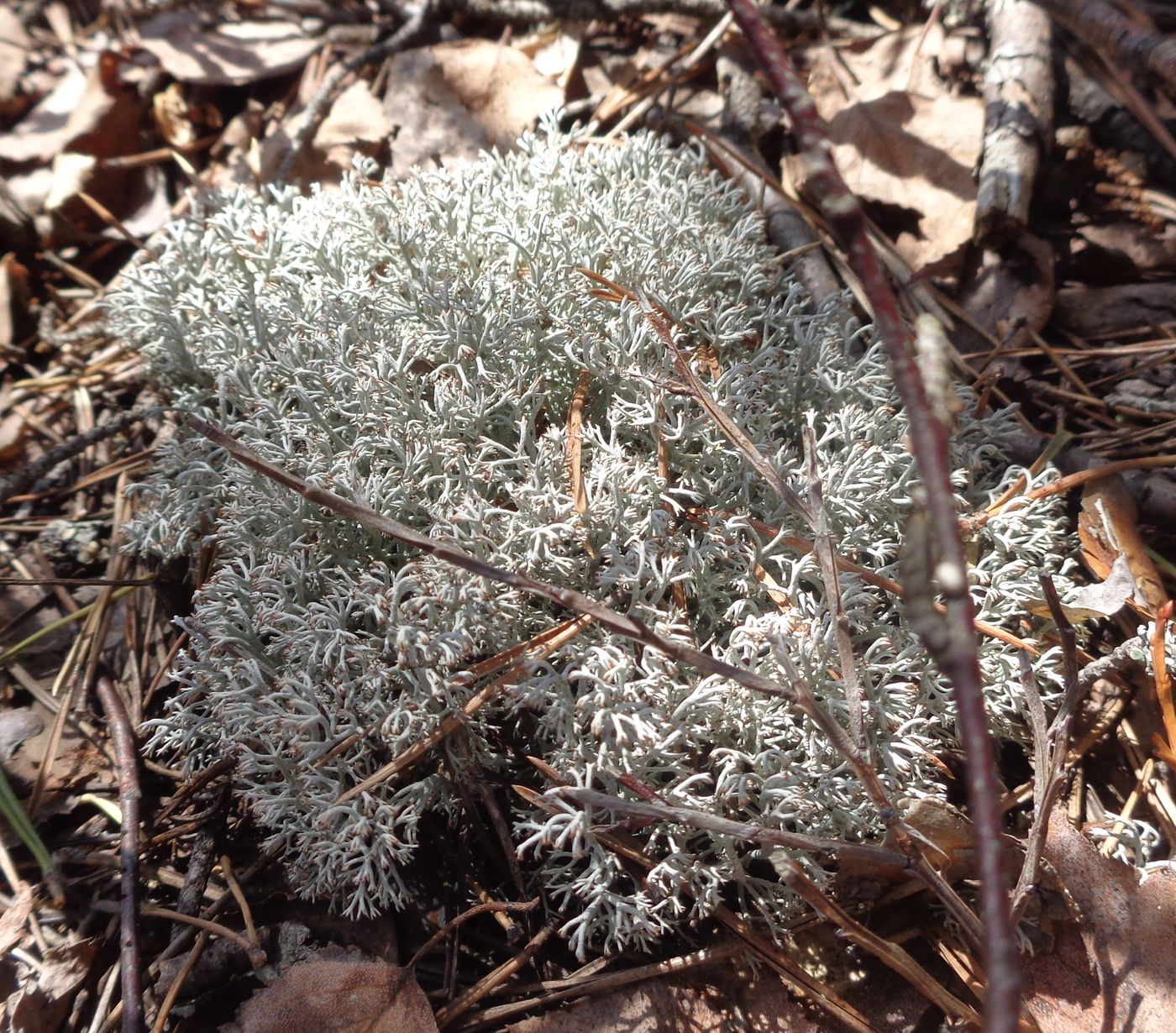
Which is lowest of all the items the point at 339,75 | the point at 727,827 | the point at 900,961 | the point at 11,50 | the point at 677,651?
the point at 900,961

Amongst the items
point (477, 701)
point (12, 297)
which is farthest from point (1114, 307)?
point (12, 297)

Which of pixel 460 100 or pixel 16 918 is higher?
pixel 460 100

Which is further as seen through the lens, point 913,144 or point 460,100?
point 460,100

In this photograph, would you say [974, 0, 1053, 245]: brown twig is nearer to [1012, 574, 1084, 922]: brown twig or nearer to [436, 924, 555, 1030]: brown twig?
[1012, 574, 1084, 922]: brown twig

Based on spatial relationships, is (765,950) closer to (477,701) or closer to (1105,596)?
(477,701)

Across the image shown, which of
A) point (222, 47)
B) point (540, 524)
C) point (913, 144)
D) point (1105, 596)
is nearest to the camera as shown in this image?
point (540, 524)

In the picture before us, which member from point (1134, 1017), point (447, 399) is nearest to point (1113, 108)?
point (447, 399)

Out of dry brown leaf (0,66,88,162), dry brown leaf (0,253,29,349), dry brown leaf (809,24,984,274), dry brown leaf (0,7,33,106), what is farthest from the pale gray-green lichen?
dry brown leaf (0,7,33,106)
